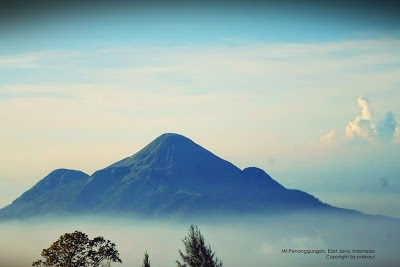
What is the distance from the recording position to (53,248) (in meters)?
48.3

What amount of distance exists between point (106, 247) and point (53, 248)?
11.6ft

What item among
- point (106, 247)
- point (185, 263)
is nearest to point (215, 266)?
point (185, 263)

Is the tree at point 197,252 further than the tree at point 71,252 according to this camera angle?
No

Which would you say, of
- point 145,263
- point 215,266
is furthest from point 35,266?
point 215,266

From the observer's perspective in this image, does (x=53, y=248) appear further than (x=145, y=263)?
Yes

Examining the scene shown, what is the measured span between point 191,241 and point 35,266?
11372 millimetres

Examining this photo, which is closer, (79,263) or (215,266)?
(215,266)

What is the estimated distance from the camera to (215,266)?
45.1 m

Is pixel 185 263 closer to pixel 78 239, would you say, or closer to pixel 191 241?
pixel 191 241

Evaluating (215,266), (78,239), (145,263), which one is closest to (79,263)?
(78,239)

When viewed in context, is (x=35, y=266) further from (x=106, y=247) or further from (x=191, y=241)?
(x=191, y=241)

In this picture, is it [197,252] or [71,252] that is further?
[71,252]

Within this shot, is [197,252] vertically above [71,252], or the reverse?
[71,252]

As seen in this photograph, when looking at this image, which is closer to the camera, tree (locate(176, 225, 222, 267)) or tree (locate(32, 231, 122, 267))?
tree (locate(176, 225, 222, 267))
